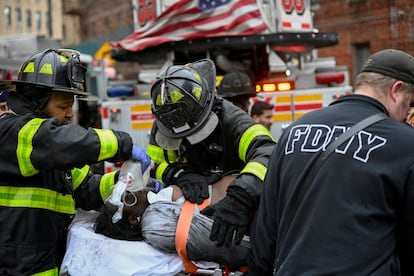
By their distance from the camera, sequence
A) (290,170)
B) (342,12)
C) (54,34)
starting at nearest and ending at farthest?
(290,170), (342,12), (54,34)

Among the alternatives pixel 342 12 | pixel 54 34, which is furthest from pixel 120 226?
pixel 54 34

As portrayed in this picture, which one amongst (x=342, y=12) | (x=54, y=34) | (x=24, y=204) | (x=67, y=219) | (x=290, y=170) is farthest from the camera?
(x=54, y=34)

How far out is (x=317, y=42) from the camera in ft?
25.2

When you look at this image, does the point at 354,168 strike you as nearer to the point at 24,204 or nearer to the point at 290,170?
the point at 290,170

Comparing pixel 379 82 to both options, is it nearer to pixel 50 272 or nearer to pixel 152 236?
pixel 152 236

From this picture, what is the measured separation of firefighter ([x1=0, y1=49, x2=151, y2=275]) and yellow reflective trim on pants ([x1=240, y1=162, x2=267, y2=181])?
1.62 ft

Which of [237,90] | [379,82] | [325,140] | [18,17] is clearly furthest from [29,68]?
[18,17]

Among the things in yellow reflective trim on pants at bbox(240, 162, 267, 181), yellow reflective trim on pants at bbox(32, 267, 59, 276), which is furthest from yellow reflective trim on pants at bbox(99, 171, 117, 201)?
yellow reflective trim on pants at bbox(240, 162, 267, 181)

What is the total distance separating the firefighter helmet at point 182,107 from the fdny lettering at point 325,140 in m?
0.82

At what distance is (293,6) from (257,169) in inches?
208

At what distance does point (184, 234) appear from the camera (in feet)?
9.11

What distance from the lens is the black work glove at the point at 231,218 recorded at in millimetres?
2645

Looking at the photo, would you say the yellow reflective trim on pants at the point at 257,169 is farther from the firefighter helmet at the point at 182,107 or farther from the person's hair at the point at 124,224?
the person's hair at the point at 124,224

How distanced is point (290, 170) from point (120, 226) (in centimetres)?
104
